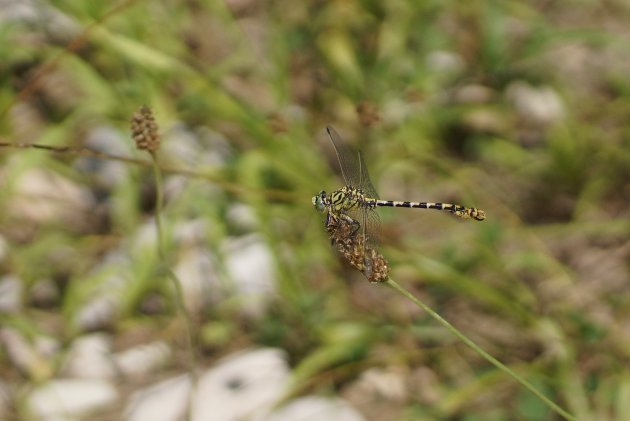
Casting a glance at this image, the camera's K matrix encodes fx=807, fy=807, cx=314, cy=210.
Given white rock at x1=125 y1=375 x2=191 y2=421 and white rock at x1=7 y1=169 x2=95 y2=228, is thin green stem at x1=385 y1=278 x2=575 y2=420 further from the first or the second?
white rock at x1=7 y1=169 x2=95 y2=228

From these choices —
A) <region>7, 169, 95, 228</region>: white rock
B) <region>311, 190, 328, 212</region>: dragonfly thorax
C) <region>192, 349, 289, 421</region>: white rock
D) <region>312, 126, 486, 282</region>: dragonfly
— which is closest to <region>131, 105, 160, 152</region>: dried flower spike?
<region>312, 126, 486, 282</region>: dragonfly

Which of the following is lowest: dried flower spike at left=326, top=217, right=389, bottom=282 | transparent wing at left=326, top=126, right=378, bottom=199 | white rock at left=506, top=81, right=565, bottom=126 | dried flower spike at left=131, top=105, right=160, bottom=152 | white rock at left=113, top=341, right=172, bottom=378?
dried flower spike at left=326, top=217, right=389, bottom=282

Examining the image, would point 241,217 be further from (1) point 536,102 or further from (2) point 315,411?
(1) point 536,102

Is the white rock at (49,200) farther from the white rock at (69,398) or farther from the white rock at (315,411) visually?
the white rock at (315,411)

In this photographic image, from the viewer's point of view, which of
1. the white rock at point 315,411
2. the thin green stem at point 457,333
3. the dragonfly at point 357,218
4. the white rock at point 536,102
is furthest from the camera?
the white rock at point 536,102

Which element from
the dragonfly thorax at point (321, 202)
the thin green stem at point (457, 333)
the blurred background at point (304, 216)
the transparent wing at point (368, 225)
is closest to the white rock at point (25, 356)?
the blurred background at point (304, 216)

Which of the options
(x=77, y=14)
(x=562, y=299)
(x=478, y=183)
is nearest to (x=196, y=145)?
(x=77, y=14)
